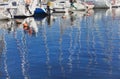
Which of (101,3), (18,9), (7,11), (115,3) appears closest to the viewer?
(7,11)

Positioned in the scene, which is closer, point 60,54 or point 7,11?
point 60,54

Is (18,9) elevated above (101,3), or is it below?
above

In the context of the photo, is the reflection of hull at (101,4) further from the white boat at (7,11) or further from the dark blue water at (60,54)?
the dark blue water at (60,54)

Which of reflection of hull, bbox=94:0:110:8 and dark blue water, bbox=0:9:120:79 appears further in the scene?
reflection of hull, bbox=94:0:110:8

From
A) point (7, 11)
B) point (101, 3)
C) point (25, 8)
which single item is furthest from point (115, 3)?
point (7, 11)

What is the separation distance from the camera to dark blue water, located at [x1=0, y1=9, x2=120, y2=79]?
77.4 feet

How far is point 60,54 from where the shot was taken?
3075 centimetres

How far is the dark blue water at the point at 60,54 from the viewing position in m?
23.6

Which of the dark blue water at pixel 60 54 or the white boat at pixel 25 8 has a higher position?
the white boat at pixel 25 8

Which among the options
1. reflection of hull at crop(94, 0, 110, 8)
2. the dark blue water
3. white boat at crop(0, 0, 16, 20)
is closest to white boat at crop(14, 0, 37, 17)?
white boat at crop(0, 0, 16, 20)

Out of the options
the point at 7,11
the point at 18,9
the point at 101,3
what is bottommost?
the point at 101,3

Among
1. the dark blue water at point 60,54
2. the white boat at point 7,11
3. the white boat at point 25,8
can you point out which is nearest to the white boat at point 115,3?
the white boat at point 25,8

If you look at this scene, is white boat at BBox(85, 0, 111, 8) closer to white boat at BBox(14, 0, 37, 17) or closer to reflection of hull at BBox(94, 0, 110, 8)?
reflection of hull at BBox(94, 0, 110, 8)

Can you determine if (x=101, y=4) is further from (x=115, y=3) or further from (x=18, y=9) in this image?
(x=18, y=9)
